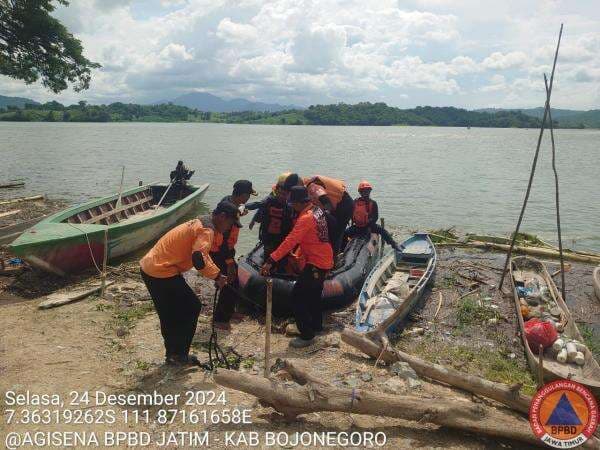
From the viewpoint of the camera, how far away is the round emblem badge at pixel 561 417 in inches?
169

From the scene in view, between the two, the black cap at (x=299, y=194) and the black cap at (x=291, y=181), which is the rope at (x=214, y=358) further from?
the black cap at (x=291, y=181)

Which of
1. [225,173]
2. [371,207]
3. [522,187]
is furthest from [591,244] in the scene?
[225,173]

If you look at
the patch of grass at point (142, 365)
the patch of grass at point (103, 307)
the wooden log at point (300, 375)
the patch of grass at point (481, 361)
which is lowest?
the patch of grass at point (481, 361)

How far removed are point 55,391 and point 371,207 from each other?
7.55 m

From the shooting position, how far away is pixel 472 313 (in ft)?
28.9

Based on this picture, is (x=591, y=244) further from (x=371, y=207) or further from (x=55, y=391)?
(x=55, y=391)

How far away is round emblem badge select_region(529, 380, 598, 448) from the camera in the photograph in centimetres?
430

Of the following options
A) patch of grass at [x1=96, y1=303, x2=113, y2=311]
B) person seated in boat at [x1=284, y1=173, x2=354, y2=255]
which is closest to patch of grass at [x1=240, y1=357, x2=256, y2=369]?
patch of grass at [x1=96, y1=303, x2=113, y2=311]

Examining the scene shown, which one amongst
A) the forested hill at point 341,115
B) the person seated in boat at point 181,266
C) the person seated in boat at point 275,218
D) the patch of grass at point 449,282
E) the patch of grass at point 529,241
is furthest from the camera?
the forested hill at point 341,115

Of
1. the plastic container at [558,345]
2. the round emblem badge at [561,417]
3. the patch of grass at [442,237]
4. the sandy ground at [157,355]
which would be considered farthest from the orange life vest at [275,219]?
the patch of grass at [442,237]

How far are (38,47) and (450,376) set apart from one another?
1998 centimetres

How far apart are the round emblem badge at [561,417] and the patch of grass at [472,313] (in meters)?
4.01

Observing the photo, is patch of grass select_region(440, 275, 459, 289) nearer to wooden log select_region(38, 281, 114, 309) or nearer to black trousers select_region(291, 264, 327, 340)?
black trousers select_region(291, 264, 327, 340)

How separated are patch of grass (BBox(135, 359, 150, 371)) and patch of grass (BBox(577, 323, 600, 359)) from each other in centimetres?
695
